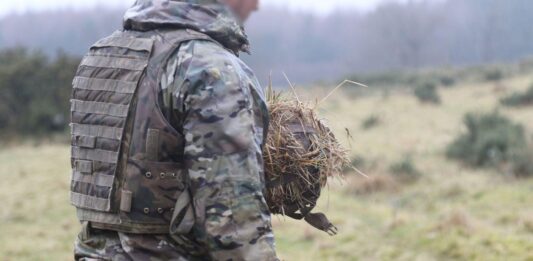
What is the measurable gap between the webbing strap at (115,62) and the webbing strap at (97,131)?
18cm

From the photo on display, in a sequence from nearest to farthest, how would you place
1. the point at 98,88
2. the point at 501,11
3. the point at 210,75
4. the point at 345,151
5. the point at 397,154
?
the point at 210,75
the point at 98,88
the point at 345,151
the point at 397,154
the point at 501,11

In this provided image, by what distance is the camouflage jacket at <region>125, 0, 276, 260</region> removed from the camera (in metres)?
1.97

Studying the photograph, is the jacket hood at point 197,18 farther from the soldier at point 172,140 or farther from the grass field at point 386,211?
the grass field at point 386,211

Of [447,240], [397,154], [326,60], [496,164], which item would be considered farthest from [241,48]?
[326,60]

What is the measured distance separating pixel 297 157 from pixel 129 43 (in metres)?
0.70

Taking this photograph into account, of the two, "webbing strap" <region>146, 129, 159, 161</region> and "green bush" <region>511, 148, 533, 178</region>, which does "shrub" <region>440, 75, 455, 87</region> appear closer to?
"green bush" <region>511, 148, 533, 178</region>

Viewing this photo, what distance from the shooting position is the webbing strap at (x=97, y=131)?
2139mm

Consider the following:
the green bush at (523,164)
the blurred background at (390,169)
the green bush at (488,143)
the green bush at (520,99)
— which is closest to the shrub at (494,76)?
the blurred background at (390,169)

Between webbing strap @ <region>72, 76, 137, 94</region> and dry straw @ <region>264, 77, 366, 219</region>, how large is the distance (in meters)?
0.57

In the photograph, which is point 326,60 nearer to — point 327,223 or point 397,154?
point 397,154

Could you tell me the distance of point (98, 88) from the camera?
2.22 m

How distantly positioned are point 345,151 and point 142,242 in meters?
0.96

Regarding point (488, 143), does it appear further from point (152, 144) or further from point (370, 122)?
point (152, 144)

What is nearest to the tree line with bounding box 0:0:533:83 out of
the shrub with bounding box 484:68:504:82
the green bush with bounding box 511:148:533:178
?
the shrub with bounding box 484:68:504:82
